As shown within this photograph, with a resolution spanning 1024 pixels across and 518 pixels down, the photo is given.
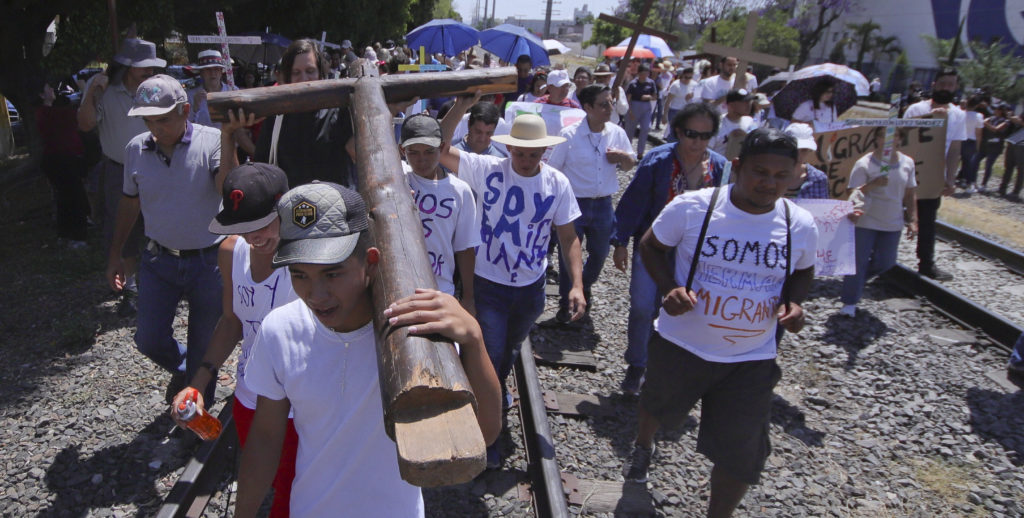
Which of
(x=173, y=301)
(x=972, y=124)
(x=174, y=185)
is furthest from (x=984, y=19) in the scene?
(x=173, y=301)

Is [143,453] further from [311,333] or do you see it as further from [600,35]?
[600,35]

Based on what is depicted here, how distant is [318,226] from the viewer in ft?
6.32

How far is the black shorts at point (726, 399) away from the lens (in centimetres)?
340

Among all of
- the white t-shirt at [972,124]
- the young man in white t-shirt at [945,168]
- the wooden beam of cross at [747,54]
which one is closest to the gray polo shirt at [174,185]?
the wooden beam of cross at [747,54]

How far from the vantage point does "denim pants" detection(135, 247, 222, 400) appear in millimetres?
4125

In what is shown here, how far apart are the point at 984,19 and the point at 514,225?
5096cm

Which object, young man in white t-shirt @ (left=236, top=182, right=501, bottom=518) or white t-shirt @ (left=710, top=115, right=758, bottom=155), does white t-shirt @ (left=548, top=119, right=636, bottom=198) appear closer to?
white t-shirt @ (left=710, top=115, right=758, bottom=155)

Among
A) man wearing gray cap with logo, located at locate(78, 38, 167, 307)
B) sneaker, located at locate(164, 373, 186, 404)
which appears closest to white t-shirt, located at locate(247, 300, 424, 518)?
sneaker, located at locate(164, 373, 186, 404)

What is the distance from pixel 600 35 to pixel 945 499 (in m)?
67.7

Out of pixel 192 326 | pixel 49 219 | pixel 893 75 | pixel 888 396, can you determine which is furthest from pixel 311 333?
pixel 893 75

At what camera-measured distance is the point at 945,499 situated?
425 cm

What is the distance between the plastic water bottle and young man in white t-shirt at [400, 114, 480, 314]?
1.39 meters

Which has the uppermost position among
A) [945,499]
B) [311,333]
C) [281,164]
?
[281,164]

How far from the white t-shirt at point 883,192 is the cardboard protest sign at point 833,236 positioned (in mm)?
1201
